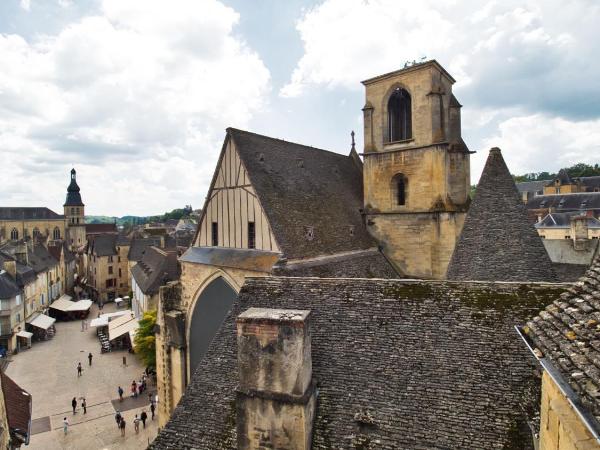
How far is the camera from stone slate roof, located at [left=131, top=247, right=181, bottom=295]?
33.8 metres

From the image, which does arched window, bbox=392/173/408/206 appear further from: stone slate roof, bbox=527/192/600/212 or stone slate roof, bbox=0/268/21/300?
stone slate roof, bbox=527/192/600/212

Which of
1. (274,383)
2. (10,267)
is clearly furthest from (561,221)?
(10,267)

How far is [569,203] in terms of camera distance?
56719 mm

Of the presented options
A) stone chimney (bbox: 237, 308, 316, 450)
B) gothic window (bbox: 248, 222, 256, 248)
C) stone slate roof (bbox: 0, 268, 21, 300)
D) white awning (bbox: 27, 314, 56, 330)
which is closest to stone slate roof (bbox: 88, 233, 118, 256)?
white awning (bbox: 27, 314, 56, 330)

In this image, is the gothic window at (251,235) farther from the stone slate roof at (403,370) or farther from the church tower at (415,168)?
the church tower at (415,168)

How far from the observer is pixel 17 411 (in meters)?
12.9

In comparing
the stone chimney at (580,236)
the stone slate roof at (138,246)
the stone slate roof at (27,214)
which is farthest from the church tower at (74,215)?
the stone chimney at (580,236)

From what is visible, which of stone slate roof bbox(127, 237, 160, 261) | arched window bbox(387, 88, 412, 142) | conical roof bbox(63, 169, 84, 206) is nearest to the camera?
arched window bbox(387, 88, 412, 142)

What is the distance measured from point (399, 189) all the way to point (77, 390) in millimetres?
22857

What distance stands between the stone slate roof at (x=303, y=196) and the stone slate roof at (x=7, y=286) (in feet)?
94.8

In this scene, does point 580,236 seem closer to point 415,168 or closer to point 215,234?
point 415,168

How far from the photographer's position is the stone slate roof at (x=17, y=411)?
11906 mm

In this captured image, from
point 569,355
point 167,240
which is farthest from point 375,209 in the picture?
point 167,240

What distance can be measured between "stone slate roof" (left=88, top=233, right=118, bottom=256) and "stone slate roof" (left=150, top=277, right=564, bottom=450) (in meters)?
53.7
